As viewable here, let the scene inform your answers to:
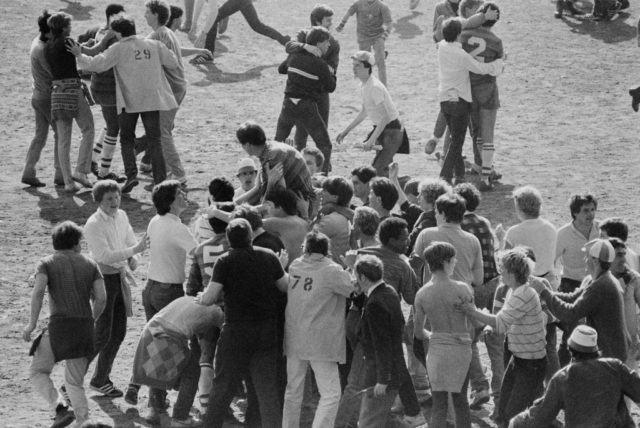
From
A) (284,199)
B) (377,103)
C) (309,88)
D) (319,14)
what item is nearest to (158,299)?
(284,199)

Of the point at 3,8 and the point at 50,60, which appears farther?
the point at 3,8

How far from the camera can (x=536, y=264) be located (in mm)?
11844

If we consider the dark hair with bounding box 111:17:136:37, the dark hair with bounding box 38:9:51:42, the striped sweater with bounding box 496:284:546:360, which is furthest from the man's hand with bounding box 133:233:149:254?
the dark hair with bounding box 38:9:51:42

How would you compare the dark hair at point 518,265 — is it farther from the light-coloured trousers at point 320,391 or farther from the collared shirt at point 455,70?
the collared shirt at point 455,70

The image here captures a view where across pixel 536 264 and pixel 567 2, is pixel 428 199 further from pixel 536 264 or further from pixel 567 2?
pixel 567 2

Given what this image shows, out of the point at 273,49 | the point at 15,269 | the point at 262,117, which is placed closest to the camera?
the point at 15,269

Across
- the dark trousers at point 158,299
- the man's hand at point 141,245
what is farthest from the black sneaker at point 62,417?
the man's hand at point 141,245

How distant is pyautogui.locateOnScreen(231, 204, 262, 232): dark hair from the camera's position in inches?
432

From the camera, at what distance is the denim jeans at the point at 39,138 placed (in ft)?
54.5

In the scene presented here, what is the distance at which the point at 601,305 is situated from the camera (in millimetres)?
10531

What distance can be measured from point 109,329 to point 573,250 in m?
3.89

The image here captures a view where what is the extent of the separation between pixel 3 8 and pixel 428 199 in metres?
14.4

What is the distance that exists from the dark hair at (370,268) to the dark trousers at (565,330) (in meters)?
1.58

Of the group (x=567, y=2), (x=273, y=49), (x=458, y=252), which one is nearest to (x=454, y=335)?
(x=458, y=252)
